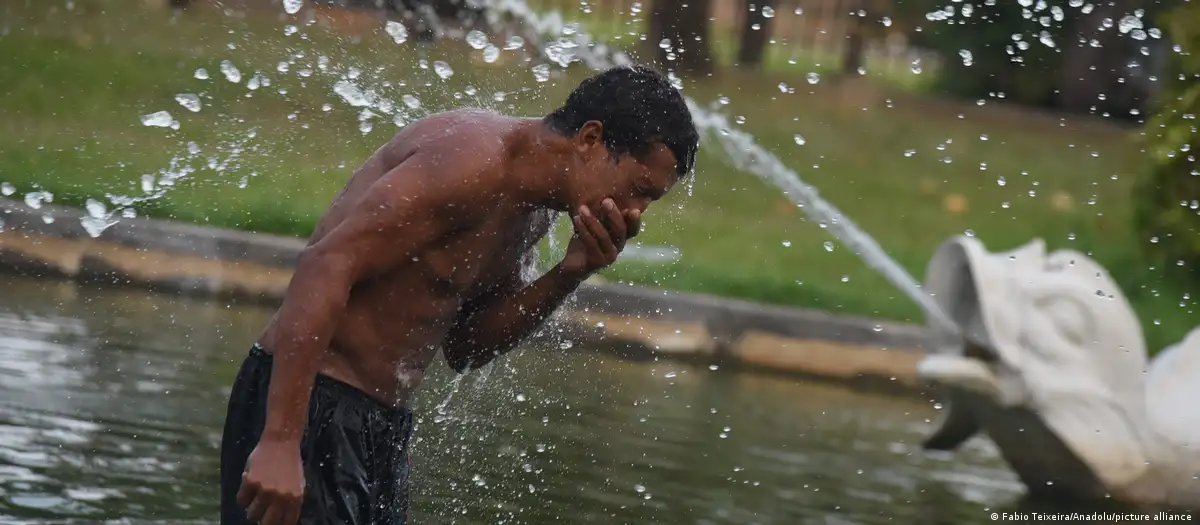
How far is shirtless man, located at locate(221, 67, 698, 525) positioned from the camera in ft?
10.3

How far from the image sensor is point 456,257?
3.36 m

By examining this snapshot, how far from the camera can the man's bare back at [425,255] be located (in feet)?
10.7

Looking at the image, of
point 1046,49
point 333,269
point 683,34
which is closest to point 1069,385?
point 333,269

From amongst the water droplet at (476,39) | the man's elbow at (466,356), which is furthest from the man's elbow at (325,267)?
the water droplet at (476,39)

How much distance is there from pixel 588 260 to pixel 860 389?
18.1 feet

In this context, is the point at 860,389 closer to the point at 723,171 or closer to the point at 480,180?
the point at 723,171

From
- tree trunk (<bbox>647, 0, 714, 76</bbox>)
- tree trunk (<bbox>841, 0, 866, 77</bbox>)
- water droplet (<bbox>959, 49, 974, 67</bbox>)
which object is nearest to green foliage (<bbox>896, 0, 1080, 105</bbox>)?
water droplet (<bbox>959, 49, 974, 67</bbox>)

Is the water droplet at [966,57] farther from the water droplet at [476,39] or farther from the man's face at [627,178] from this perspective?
the man's face at [627,178]

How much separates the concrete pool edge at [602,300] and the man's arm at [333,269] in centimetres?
480

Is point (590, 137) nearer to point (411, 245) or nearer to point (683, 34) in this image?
point (411, 245)

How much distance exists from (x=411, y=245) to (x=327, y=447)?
15.9 inches

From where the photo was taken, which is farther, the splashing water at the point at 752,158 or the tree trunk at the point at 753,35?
the tree trunk at the point at 753,35

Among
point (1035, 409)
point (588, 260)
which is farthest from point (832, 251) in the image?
point (588, 260)

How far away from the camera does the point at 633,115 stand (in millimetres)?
3258
